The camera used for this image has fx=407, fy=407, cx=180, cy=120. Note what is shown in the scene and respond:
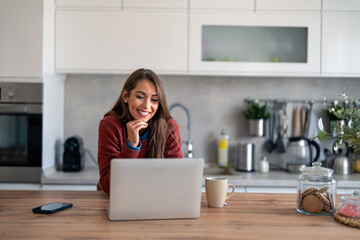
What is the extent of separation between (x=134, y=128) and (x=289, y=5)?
5.89 feet

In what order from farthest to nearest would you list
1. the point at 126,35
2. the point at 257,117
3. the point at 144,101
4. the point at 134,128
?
the point at 257,117, the point at 126,35, the point at 144,101, the point at 134,128

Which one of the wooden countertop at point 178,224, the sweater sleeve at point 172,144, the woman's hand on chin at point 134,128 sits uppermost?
the woman's hand on chin at point 134,128

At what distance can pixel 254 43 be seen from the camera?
293cm

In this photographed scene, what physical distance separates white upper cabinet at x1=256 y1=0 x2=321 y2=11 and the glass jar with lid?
1.77 metres

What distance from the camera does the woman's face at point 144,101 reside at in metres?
1.66

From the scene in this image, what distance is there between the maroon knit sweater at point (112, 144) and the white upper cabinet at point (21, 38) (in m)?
1.07

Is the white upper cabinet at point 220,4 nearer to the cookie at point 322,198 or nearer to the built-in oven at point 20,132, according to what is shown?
the built-in oven at point 20,132

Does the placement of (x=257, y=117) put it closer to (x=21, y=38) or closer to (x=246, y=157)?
(x=246, y=157)

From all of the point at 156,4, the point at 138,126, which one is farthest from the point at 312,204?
the point at 156,4

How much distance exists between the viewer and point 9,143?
106 inches

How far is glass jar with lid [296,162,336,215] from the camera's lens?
4.31 feet

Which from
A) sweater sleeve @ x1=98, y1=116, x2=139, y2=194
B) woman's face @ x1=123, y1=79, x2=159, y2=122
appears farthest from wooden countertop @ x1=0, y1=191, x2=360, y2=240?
woman's face @ x1=123, y1=79, x2=159, y2=122

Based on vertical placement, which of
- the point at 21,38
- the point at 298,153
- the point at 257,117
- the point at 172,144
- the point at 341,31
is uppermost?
the point at 341,31

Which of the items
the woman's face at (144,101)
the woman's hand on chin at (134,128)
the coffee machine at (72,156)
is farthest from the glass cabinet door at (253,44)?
the woman's hand on chin at (134,128)
